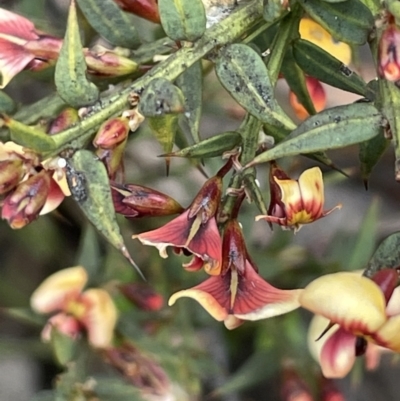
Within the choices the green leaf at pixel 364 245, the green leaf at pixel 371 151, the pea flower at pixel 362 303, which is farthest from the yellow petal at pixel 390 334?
the green leaf at pixel 364 245

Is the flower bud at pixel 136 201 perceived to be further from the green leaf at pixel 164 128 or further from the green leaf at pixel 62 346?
the green leaf at pixel 62 346

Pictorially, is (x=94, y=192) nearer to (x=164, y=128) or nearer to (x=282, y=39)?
(x=164, y=128)

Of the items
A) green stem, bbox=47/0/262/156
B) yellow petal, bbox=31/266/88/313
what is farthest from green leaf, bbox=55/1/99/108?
yellow petal, bbox=31/266/88/313

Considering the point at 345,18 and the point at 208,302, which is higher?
the point at 345,18

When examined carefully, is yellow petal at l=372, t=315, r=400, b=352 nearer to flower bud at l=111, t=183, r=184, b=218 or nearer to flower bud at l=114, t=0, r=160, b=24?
flower bud at l=111, t=183, r=184, b=218

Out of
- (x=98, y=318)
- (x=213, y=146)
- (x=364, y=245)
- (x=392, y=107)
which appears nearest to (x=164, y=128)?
(x=213, y=146)

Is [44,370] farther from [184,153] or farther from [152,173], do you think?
[184,153]
